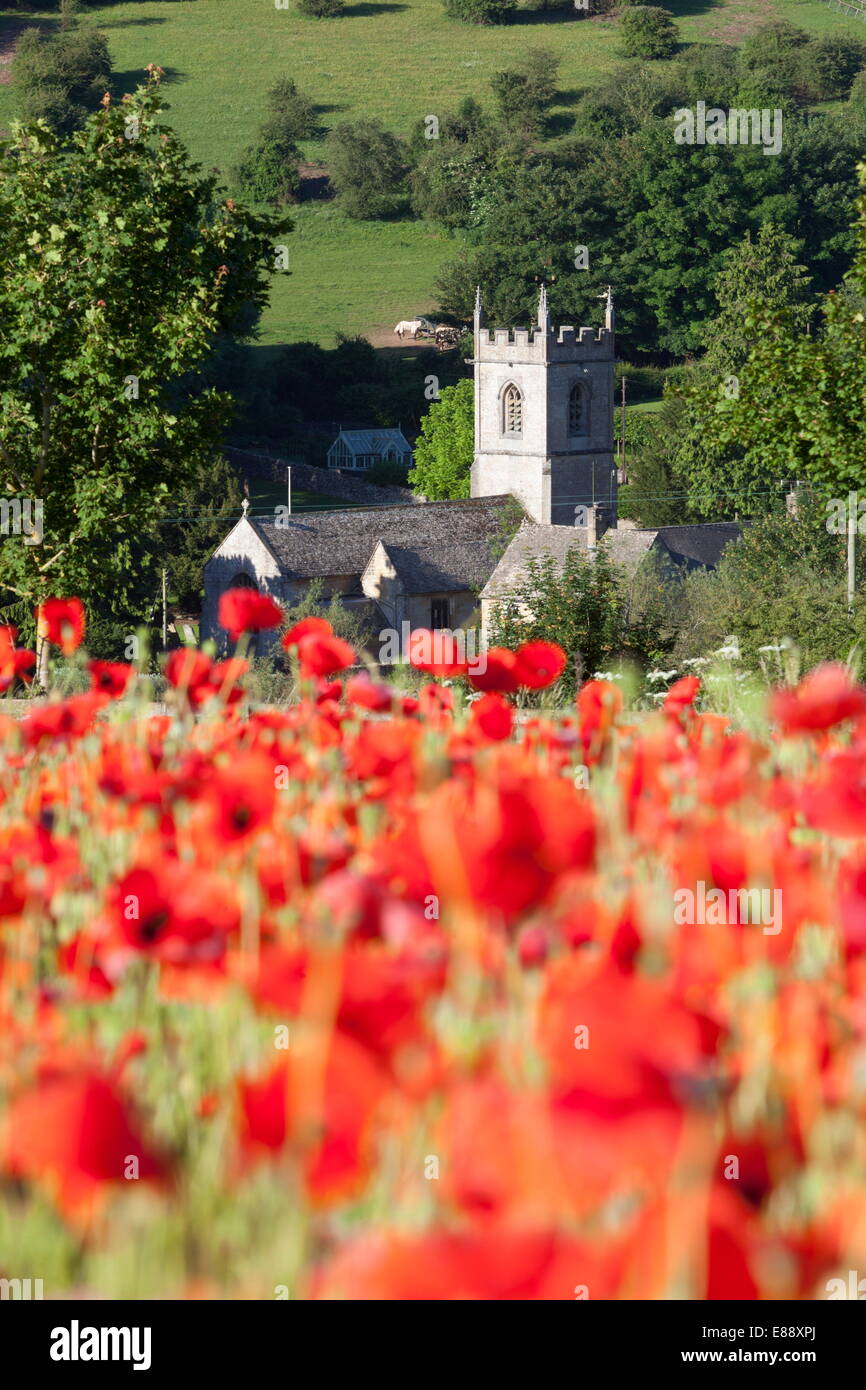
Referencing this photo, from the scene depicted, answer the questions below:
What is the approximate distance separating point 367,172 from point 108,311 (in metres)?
96.5

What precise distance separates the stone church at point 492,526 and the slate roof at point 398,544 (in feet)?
0.16

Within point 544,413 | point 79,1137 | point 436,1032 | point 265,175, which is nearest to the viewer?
point 79,1137

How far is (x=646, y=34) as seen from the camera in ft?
418

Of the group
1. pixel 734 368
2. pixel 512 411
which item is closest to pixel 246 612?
pixel 734 368

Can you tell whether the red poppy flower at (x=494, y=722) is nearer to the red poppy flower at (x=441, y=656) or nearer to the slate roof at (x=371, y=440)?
the red poppy flower at (x=441, y=656)

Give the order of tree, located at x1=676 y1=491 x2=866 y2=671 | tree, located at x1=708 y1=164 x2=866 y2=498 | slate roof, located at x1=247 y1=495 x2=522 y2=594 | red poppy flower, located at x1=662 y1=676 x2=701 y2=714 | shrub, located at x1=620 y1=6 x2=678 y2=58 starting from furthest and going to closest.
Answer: shrub, located at x1=620 y1=6 x2=678 y2=58, slate roof, located at x1=247 y1=495 x2=522 y2=594, tree, located at x1=676 y1=491 x2=866 y2=671, tree, located at x1=708 y1=164 x2=866 y2=498, red poppy flower, located at x1=662 y1=676 x2=701 y2=714

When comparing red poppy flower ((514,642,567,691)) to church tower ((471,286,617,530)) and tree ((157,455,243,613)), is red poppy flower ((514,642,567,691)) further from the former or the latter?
church tower ((471,286,617,530))

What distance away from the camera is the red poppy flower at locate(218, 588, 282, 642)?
12.6ft

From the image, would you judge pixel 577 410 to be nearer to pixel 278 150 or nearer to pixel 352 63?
pixel 278 150

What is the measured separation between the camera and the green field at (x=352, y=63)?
344 feet

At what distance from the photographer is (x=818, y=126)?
102312 mm

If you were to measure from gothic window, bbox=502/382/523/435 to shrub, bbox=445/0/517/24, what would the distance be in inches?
2433

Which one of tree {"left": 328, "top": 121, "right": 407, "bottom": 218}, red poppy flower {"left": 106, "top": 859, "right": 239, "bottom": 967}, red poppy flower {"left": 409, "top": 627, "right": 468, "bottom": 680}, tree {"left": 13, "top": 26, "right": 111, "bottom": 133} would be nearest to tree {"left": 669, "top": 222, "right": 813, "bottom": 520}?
tree {"left": 328, "top": 121, "right": 407, "bottom": 218}

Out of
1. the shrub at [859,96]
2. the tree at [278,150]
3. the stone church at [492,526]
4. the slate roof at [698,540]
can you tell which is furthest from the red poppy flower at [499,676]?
the shrub at [859,96]
